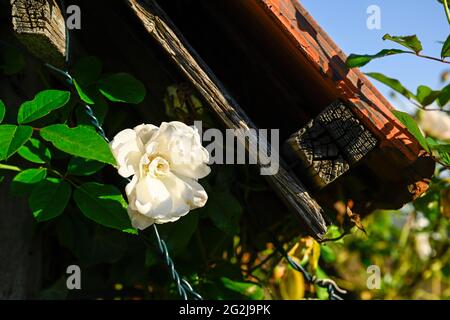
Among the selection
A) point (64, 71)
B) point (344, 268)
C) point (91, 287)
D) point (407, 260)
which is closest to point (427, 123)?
point (407, 260)

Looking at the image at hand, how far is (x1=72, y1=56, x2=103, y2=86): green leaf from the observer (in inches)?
47.0

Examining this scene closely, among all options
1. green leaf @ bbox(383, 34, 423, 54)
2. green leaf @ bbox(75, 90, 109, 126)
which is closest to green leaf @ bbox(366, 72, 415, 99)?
green leaf @ bbox(383, 34, 423, 54)

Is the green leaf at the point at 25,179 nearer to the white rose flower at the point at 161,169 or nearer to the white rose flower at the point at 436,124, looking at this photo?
the white rose flower at the point at 161,169

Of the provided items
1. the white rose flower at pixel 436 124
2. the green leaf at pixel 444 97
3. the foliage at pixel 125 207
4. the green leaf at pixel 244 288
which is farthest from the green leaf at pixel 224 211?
the white rose flower at pixel 436 124

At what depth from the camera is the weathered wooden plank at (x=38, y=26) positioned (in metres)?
0.99

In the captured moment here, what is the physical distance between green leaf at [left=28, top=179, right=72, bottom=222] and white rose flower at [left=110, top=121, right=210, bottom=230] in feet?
0.55

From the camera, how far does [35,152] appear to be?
112 centimetres

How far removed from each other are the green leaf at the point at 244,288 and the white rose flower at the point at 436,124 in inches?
43.3

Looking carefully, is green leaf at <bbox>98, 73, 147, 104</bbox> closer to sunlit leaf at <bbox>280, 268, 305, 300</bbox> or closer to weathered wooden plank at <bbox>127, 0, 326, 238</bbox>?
weathered wooden plank at <bbox>127, 0, 326, 238</bbox>

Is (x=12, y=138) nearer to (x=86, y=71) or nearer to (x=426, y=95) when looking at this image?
(x=86, y=71)

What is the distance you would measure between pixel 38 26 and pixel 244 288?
83 centimetres

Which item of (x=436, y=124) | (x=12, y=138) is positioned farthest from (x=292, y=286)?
(x=436, y=124)

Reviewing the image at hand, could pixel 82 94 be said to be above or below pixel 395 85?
below

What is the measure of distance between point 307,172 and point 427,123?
1383mm
